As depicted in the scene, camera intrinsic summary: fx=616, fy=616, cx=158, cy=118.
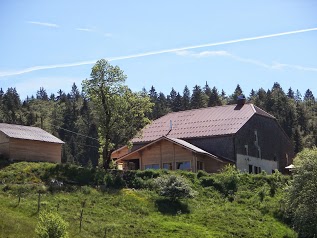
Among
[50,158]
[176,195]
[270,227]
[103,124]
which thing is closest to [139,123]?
[103,124]

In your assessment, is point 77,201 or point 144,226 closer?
point 144,226

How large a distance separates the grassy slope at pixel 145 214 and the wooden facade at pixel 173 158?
10.4 metres

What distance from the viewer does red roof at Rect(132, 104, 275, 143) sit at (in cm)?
6550

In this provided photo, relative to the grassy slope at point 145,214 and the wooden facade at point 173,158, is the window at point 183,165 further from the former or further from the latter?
the grassy slope at point 145,214

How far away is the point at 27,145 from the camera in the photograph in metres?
55.5

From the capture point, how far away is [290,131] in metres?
123

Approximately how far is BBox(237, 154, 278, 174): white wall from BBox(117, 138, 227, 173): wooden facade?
2770mm

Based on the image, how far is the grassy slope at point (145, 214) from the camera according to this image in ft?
123

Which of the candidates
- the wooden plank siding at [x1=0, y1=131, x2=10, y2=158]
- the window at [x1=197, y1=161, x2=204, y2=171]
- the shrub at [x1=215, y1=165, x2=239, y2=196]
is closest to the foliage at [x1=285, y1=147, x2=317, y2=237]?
the shrub at [x1=215, y1=165, x2=239, y2=196]

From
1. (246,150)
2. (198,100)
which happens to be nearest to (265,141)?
(246,150)

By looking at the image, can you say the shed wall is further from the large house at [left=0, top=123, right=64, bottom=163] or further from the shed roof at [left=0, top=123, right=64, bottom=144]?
the shed roof at [left=0, top=123, right=64, bottom=144]

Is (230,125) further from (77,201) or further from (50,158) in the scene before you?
(77,201)

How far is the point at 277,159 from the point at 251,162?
246 inches

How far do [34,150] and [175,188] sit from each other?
630 inches
